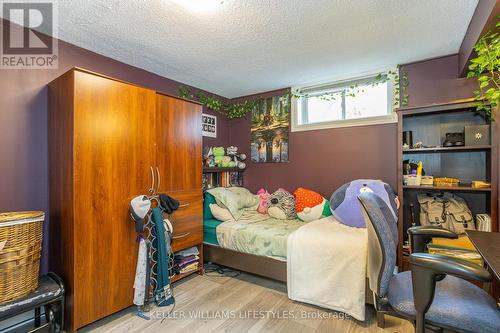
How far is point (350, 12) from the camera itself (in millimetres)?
1815

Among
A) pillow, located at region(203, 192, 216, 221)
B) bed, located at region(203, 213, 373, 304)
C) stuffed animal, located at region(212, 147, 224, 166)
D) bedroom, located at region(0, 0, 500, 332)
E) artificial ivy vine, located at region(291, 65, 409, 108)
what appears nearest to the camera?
bedroom, located at region(0, 0, 500, 332)

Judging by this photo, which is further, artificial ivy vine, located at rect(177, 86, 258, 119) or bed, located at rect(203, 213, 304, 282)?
artificial ivy vine, located at rect(177, 86, 258, 119)

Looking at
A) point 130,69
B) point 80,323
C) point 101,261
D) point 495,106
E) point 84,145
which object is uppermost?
point 130,69

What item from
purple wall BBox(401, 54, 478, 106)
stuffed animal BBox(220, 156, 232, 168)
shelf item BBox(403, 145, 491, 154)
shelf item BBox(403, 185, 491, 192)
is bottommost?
shelf item BBox(403, 185, 491, 192)

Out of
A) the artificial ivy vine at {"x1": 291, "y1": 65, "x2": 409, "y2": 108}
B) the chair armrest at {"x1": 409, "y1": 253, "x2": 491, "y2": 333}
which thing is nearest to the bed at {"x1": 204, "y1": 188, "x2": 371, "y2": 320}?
the chair armrest at {"x1": 409, "y1": 253, "x2": 491, "y2": 333}

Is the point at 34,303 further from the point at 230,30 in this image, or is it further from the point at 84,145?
the point at 230,30

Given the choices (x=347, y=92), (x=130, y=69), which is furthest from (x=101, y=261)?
(x=347, y=92)

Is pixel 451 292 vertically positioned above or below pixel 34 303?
above

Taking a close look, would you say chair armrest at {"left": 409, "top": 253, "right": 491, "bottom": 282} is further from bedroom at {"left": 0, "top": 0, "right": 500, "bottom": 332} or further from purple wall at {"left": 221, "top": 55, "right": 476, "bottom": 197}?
purple wall at {"left": 221, "top": 55, "right": 476, "bottom": 197}

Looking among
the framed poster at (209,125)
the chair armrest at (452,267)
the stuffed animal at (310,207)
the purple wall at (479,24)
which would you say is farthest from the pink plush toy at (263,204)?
the purple wall at (479,24)

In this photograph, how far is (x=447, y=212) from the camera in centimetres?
234

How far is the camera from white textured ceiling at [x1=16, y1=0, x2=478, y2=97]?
1.75m

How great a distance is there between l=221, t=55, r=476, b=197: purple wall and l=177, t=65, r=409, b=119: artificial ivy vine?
0.09 metres

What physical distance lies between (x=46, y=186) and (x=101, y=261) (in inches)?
33.0
